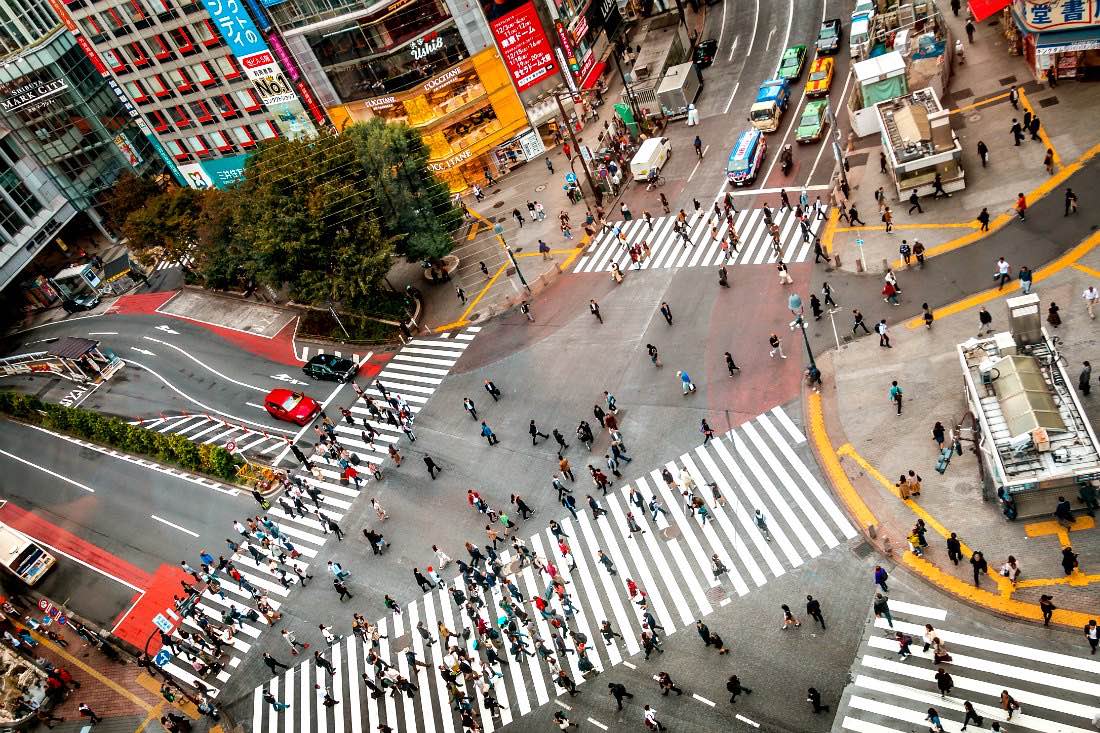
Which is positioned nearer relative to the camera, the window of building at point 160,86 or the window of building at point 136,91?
the window of building at point 160,86

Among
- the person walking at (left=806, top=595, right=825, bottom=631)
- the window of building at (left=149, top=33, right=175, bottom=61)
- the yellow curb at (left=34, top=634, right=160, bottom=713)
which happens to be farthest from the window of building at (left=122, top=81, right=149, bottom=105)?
the person walking at (left=806, top=595, right=825, bottom=631)

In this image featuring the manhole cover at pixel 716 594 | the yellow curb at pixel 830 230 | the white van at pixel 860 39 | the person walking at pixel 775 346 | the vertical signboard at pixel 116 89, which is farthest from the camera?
the vertical signboard at pixel 116 89

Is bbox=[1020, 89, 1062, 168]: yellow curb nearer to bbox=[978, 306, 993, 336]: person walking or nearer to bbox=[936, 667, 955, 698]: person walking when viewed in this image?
bbox=[978, 306, 993, 336]: person walking

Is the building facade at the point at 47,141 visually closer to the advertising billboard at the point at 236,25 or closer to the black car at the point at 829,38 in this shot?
the advertising billboard at the point at 236,25

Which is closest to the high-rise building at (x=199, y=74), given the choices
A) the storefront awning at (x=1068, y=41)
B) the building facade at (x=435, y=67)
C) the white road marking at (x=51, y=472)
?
the building facade at (x=435, y=67)

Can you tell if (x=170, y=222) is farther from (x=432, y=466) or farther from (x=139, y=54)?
(x=432, y=466)

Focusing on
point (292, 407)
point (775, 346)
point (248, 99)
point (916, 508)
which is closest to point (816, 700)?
point (916, 508)

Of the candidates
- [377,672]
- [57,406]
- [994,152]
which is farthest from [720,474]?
[57,406]
